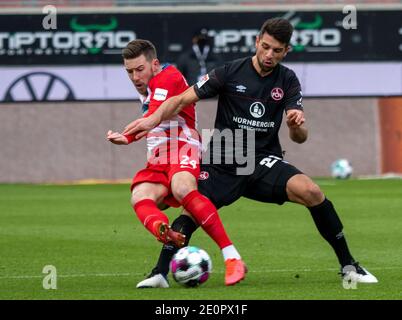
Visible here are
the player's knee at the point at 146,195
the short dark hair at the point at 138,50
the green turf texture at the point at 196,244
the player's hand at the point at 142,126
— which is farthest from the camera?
the short dark hair at the point at 138,50

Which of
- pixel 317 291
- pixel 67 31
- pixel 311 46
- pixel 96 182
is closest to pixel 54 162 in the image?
pixel 96 182

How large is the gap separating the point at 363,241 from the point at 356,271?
3.58 meters

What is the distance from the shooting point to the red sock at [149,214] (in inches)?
334

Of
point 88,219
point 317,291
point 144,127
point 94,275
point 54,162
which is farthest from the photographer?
point 54,162

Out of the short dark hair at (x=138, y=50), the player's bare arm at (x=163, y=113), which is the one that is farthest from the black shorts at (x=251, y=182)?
the short dark hair at (x=138, y=50)

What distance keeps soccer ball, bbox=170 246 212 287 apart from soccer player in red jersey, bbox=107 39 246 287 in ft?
0.40

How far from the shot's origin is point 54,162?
23.4m

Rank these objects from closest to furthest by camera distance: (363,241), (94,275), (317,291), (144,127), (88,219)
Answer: (317,291)
(144,127)
(94,275)
(363,241)
(88,219)

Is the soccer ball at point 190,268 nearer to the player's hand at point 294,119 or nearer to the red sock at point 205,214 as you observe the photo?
the red sock at point 205,214

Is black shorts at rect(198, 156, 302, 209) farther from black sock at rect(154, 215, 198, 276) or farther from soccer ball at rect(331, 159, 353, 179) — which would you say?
soccer ball at rect(331, 159, 353, 179)

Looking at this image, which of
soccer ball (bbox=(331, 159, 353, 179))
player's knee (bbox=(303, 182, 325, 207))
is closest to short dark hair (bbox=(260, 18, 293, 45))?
player's knee (bbox=(303, 182, 325, 207))

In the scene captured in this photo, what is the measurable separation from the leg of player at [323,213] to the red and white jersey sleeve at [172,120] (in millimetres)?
969

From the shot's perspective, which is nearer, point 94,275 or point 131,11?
point 94,275
